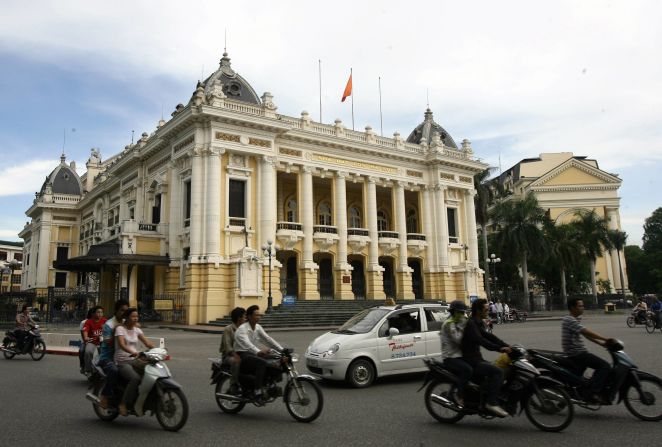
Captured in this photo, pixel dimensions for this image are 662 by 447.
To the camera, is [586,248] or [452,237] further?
[586,248]

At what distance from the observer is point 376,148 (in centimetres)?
3888

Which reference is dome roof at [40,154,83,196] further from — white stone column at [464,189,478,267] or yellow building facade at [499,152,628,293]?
yellow building facade at [499,152,628,293]

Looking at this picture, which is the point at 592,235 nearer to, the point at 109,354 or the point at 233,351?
the point at 233,351

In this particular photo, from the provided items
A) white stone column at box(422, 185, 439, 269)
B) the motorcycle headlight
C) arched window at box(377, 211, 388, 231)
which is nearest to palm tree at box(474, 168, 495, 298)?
white stone column at box(422, 185, 439, 269)

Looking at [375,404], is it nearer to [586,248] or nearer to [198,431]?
[198,431]

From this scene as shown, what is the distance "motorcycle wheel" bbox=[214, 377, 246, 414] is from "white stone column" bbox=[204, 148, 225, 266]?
22831 mm

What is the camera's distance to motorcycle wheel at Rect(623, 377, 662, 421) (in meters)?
7.06

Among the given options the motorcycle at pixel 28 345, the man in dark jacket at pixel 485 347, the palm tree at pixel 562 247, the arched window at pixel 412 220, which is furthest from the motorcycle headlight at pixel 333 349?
the palm tree at pixel 562 247

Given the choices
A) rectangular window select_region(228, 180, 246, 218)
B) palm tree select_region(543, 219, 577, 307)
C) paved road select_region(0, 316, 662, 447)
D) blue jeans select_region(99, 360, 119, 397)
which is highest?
rectangular window select_region(228, 180, 246, 218)

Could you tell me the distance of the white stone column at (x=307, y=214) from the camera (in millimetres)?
35156

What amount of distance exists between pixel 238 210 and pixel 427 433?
26681mm

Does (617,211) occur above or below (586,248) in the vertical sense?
above

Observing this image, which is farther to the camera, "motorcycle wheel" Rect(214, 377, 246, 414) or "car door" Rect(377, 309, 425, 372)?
"car door" Rect(377, 309, 425, 372)

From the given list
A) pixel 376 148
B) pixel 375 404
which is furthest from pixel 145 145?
pixel 375 404
